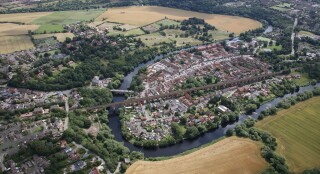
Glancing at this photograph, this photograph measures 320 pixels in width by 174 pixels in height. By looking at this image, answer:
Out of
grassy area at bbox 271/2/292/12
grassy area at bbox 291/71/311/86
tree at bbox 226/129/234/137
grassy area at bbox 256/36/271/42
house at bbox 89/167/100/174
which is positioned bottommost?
house at bbox 89/167/100/174

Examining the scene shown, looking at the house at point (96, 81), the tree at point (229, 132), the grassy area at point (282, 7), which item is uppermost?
the grassy area at point (282, 7)

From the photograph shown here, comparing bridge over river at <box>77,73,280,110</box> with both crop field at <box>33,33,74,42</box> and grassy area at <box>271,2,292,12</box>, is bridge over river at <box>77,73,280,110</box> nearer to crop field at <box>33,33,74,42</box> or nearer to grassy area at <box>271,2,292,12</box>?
crop field at <box>33,33,74,42</box>

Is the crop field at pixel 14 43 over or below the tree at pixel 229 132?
over

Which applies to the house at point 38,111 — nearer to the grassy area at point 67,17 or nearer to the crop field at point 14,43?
the crop field at point 14,43

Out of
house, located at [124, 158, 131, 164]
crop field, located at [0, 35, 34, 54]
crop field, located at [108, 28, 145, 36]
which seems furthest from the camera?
crop field, located at [108, 28, 145, 36]

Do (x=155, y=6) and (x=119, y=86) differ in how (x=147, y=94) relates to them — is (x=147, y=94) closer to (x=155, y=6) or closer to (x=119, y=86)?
(x=119, y=86)

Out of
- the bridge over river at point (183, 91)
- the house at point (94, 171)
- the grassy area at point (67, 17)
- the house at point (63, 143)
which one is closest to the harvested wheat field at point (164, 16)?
the grassy area at point (67, 17)

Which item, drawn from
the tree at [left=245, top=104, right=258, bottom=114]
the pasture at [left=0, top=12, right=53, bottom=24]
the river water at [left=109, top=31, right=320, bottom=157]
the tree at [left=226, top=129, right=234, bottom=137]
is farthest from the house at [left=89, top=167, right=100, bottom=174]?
the pasture at [left=0, top=12, right=53, bottom=24]

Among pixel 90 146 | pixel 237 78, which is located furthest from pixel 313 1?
pixel 90 146
